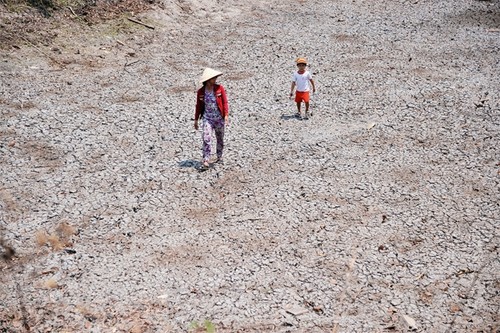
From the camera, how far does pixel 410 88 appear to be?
516 inches

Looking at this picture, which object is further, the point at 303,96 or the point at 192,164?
the point at 303,96

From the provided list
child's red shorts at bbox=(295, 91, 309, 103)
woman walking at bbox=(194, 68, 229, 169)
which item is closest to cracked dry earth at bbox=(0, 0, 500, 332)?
child's red shorts at bbox=(295, 91, 309, 103)

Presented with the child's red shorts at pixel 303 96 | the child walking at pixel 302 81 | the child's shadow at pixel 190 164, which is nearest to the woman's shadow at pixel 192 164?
the child's shadow at pixel 190 164

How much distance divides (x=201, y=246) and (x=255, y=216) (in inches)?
45.3

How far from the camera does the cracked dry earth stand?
267 inches

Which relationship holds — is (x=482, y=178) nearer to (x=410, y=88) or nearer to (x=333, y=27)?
(x=410, y=88)

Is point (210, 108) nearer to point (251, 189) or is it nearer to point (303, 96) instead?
point (251, 189)

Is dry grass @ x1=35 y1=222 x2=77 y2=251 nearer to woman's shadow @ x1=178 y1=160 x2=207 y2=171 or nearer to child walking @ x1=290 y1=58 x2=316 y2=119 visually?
woman's shadow @ x1=178 y1=160 x2=207 y2=171

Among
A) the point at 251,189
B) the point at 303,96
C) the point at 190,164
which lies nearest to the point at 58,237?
the point at 190,164

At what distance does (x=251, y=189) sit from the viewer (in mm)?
9203

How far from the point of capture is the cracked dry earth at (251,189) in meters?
6.79

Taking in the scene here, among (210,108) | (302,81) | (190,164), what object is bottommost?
(190,164)

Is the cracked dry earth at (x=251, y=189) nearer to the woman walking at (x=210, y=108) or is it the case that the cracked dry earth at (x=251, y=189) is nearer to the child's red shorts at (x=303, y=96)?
the child's red shorts at (x=303, y=96)

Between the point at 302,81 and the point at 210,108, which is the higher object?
the point at 302,81
